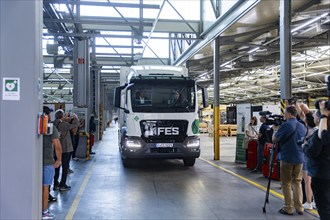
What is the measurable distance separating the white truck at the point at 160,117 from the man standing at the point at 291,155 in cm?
492

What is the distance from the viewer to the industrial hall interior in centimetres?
319

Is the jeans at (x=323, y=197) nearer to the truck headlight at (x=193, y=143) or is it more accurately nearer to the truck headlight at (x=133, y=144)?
the truck headlight at (x=193, y=143)

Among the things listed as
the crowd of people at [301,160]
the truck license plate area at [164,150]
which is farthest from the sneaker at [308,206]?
the truck license plate area at [164,150]

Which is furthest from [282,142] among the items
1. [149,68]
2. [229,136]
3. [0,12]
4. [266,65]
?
[229,136]

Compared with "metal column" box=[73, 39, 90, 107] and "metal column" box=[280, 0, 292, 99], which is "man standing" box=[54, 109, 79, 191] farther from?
"metal column" box=[73, 39, 90, 107]

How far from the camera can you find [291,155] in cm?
605

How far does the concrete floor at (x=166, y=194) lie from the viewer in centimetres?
634

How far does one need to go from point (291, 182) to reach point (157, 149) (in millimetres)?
5182

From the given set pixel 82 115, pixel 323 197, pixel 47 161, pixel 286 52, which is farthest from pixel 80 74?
pixel 323 197

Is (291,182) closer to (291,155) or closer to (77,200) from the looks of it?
(291,155)

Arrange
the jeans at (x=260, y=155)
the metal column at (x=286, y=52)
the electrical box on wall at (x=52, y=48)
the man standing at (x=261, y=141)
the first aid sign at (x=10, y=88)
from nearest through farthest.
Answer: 1. the first aid sign at (x=10, y=88)
2. the metal column at (x=286, y=52)
3. the man standing at (x=261, y=141)
4. the jeans at (x=260, y=155)
5. the electrical box on wall at (x=52, y=48)

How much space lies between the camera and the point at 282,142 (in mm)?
6156

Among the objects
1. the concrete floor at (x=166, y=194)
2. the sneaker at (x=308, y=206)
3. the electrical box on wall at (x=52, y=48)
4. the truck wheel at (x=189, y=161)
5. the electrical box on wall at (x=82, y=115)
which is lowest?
the concrete floor at (x=166, y=194)

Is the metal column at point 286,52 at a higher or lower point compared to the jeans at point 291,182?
higher
